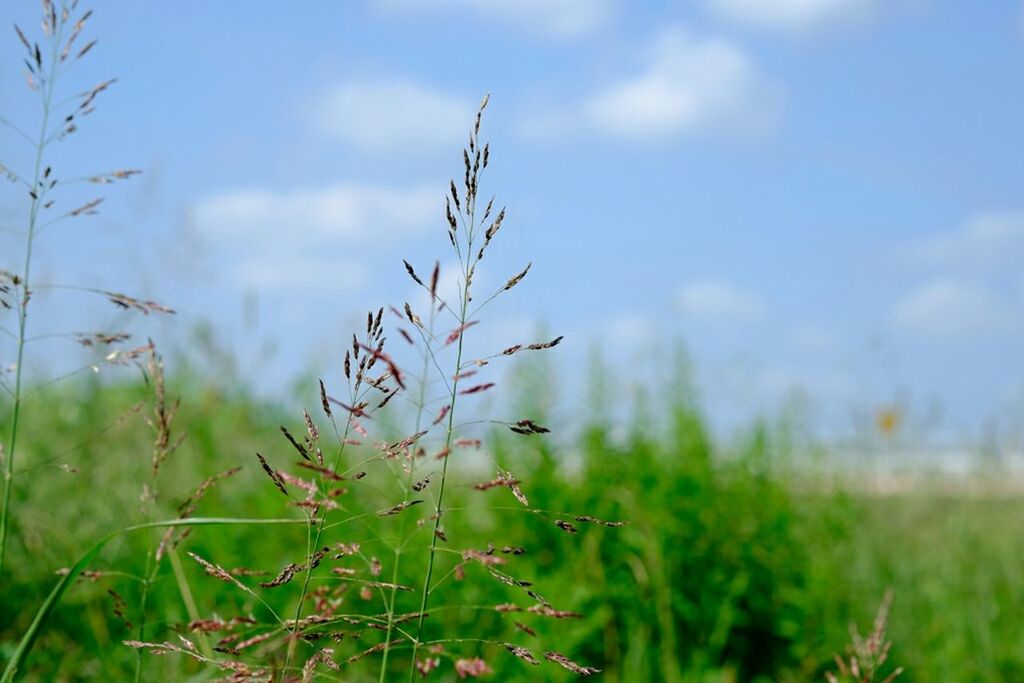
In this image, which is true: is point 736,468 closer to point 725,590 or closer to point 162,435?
point 725,590

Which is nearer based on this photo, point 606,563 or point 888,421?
point 606,563

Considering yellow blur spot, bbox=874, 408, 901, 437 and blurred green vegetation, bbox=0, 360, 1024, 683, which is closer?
blurred green vegetation, bbox=0, 360, 1024, 683

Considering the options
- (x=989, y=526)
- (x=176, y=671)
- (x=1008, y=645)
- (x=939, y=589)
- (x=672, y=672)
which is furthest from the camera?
(x=989, y=526)

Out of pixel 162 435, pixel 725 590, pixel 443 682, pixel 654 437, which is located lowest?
pixel 443 682

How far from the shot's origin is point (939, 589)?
492cm

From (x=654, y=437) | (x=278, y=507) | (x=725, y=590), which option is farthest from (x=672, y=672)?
(x=278, y=507)

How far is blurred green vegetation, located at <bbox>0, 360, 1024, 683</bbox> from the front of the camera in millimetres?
3395

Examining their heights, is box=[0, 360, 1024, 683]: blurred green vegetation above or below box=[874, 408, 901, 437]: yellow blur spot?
below

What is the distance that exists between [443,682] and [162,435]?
1.90 metres

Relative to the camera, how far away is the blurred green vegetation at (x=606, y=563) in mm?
3395

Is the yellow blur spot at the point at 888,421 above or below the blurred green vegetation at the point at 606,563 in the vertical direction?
above

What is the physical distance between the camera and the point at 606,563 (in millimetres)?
3684

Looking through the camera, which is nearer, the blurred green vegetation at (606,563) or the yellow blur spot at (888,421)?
the blurred green vegetation at (606,563)

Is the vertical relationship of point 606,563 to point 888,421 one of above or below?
below
